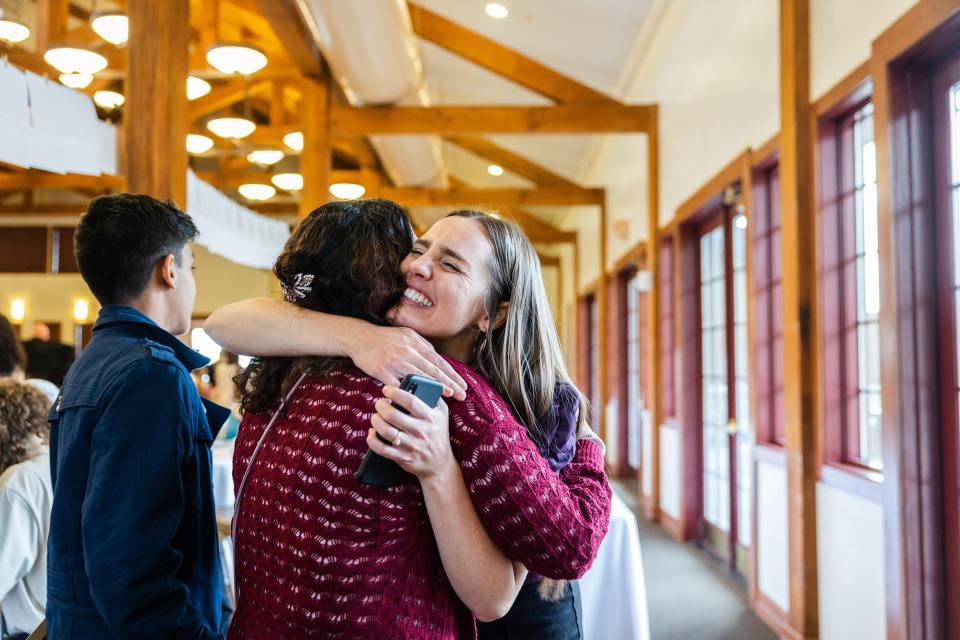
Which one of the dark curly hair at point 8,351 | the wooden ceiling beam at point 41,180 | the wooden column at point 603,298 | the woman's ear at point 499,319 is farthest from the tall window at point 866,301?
the wooden ceiling beam at point 41,180

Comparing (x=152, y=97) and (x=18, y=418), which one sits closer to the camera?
(x=18, y=418)

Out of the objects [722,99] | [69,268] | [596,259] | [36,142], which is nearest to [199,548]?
[36,142]

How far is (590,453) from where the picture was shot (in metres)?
1.29

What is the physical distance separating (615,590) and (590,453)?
1270 mm

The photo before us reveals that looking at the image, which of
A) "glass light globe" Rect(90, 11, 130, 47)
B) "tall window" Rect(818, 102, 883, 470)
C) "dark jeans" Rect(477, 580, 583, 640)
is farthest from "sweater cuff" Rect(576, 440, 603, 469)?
"glass light globe" Rect(90, 11, 130, 47)

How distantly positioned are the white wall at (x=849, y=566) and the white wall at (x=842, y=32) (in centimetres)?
161

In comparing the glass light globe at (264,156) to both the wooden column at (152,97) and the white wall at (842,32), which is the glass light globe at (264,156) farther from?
the white wall at (842,32)

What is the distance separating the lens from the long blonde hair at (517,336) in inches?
49.4

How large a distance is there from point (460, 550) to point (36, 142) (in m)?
2.64

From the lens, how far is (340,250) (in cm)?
109

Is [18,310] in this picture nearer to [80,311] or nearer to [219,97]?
[80,311]

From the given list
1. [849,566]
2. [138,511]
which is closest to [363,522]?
[138,511]

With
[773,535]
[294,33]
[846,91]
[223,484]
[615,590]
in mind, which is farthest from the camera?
[294,33]

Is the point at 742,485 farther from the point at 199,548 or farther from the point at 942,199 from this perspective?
the point at 199,548
